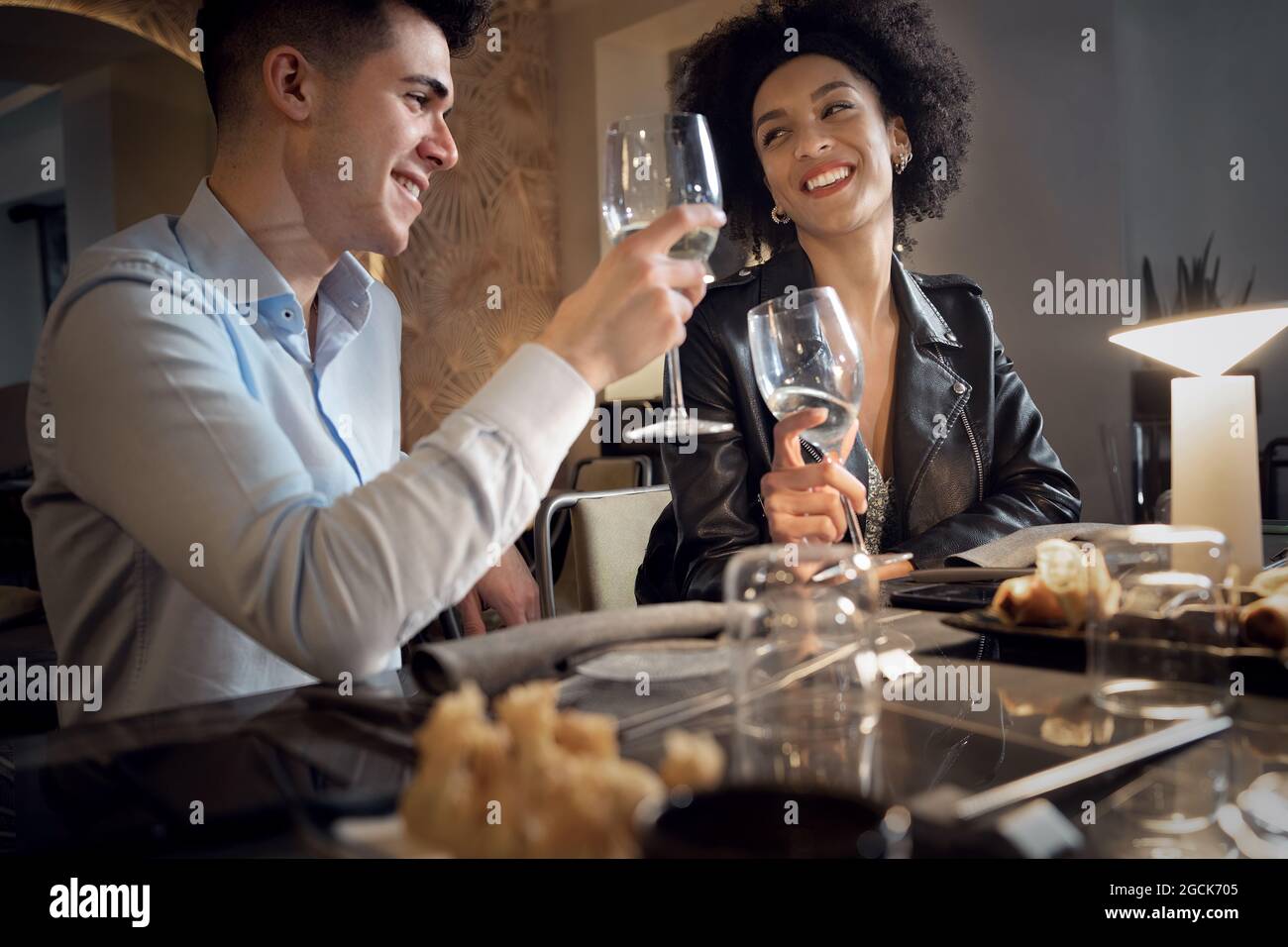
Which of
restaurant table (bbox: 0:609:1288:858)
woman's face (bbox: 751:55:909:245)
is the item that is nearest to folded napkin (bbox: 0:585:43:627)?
restaurant table (bbox: 0:609:1288:858)

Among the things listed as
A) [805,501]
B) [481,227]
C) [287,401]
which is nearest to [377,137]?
[287,401]

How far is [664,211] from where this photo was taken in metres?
0.93

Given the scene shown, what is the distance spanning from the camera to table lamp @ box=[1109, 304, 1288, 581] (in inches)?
39.0

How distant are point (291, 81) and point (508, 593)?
2.05ft

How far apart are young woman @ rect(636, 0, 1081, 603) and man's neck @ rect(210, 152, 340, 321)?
0.61m

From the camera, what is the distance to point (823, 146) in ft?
6.07

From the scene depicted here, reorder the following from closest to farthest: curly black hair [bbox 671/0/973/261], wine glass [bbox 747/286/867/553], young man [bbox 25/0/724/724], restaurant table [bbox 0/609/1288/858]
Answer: restaurant table [bbox 0/609/1288/858] < young man [bbox 25/0/724/724] < wine glass [bbox 747/286/867/553] < curly black hair [bbox 671/0/973/261]

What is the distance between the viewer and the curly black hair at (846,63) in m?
2.03

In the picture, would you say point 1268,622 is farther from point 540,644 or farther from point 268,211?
point 268,211

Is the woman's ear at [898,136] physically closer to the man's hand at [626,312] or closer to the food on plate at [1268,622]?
the man's hand at [626,312]

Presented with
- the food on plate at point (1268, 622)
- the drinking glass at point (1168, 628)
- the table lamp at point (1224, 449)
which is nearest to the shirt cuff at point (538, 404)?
the drinking glass at point (1168, 628)

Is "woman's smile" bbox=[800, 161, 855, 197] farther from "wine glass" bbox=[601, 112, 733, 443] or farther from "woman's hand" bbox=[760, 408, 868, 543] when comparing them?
"wine glass" bbox=[601, 112, 733, 443]

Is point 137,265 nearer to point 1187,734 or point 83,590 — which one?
point 83,590

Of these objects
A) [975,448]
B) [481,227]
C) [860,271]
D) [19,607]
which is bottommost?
[19,607]
